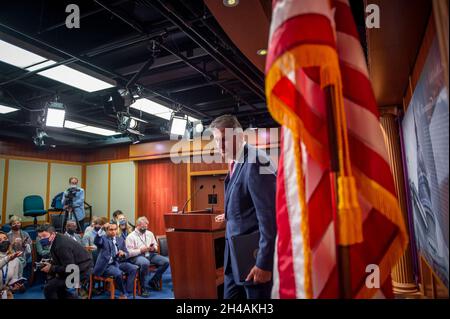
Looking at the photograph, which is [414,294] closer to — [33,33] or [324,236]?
[324,236]

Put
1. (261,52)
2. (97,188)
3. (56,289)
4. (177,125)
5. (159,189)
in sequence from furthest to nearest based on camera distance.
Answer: (97,188)
(159,189)
(177,125)
(56,289)
(261,52)

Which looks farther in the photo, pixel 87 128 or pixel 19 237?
pixel 87 128

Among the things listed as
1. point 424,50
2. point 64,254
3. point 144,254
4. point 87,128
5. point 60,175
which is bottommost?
point 144,254

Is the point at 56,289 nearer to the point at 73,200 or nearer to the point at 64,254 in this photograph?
the point at 64,254

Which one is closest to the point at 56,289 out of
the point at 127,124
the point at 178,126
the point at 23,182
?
the point at 127,124

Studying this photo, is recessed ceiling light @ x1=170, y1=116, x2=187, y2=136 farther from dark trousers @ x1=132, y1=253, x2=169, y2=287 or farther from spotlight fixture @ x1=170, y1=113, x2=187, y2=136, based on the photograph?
dark trousers @ x1=132, y1=253, x2=169, y2=287

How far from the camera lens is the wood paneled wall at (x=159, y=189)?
28.1ft

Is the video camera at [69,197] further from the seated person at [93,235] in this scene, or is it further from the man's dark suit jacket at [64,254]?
the man's dark suit jacket at [64,254]

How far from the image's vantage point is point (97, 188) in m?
9.86

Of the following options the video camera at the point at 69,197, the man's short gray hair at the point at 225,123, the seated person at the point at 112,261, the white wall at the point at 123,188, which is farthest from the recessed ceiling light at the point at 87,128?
the man's short gray hair at the point at 225,123

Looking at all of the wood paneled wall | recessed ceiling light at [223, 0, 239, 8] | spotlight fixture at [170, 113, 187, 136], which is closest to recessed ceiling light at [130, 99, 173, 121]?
spotlight fixture at [170, 113, 187, 136]

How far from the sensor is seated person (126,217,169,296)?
15.7 ft

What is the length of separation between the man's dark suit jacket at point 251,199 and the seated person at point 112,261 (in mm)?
3355

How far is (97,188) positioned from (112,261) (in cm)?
586
